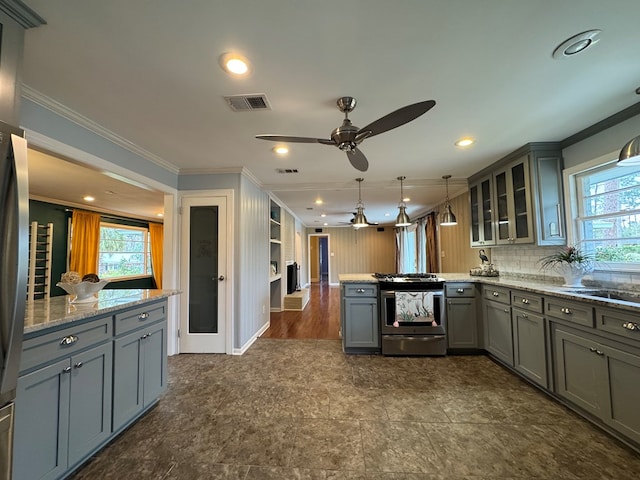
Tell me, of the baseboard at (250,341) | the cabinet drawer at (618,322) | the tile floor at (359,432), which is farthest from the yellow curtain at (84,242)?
the cabinet drawer at (618,322)

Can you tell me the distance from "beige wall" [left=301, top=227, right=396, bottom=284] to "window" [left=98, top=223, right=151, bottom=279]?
547 cm

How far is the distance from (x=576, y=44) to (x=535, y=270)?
2.54m

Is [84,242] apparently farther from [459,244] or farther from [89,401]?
[459,244]

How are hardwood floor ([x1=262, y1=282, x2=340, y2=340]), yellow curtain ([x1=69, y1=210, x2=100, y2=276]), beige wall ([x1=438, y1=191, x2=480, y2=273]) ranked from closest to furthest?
hardwood floor ([x1=262, y1=282, x2=340, y2=340]) → beige wall ([x1=438, y1=191, x2=480, y2=273]) → yellow curtain ([x1=69, y1=210, x2=100, y2=276])

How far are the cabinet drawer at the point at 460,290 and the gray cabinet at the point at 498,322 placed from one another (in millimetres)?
132

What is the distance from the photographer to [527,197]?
3.00 m

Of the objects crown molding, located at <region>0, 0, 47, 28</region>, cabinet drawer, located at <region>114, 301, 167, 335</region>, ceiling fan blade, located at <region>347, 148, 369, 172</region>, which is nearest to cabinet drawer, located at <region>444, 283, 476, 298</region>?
ceiling fan blade, located at <region>347, 148, 369, 172</region>

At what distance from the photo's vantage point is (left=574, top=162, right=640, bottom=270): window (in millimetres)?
2299

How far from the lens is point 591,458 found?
167 cm

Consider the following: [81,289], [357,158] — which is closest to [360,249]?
[357,158]

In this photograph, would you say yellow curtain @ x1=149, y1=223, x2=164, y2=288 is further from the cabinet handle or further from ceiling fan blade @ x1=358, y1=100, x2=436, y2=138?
ceiling fan blade @ x1=358, y1=100, x2=436, y2=138

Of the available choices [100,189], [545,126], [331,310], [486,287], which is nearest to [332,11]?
[545,126]

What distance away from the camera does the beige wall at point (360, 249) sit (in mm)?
10375

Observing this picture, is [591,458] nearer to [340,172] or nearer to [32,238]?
[340,172]
